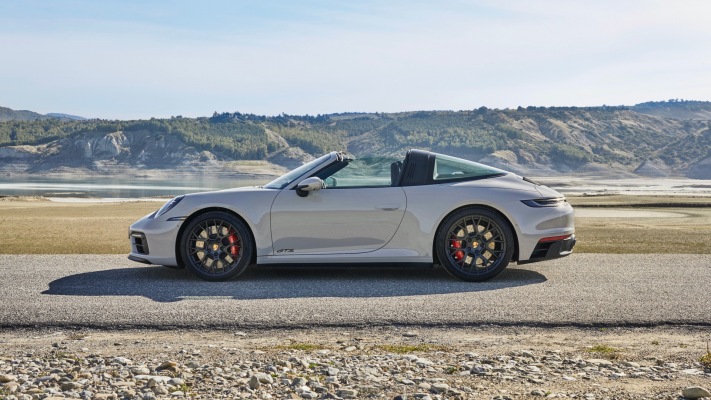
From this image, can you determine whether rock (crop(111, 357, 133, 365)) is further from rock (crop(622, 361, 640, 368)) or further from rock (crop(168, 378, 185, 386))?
rock (crop(622, 361, 640, 368))

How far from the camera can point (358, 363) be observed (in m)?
4.75

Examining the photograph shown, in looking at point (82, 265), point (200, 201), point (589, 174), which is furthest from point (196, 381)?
point (589, 174)

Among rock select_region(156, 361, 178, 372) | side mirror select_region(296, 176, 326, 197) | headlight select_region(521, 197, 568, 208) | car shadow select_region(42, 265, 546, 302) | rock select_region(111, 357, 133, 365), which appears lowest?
car shadow select_region(42, 265, 546, 302)

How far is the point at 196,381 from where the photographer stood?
14.3 feet

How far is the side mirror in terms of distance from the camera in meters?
7.80

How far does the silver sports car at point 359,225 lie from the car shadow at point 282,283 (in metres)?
0.23

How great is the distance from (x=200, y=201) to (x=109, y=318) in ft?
6.64

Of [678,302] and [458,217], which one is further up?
[458,217]

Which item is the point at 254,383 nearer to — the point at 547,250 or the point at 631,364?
the point at 631,364

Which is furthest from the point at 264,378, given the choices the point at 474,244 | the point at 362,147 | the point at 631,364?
the point at 362,147

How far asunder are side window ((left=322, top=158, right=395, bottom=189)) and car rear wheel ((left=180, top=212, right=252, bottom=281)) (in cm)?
105

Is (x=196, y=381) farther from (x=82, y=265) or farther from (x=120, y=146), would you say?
(x=120, y=146)

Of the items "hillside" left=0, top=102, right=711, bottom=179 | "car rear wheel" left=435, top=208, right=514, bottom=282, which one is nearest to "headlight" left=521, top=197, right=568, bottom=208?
"car rear wheel" left=435, top=208, right=514, bottom=282

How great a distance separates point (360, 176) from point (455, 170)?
1.03 m
